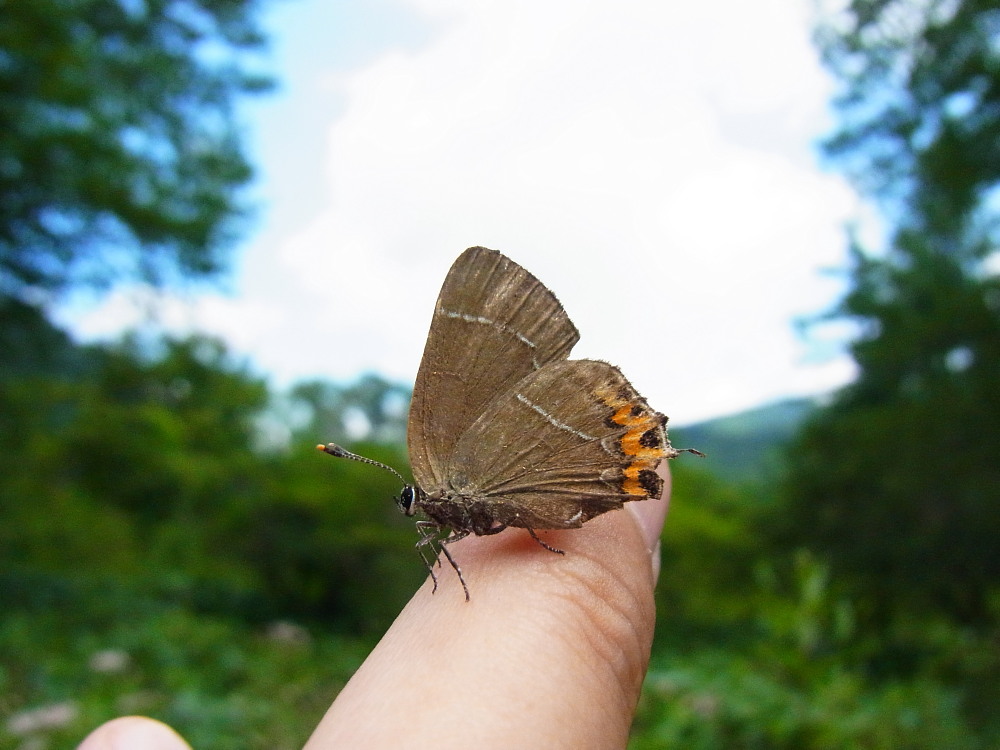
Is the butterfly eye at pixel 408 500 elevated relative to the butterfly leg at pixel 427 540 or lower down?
elevated

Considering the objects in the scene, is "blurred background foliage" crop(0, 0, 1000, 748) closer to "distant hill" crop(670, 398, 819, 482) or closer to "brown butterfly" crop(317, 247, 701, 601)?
"distant hill" crop(670, 398, 819, 482)

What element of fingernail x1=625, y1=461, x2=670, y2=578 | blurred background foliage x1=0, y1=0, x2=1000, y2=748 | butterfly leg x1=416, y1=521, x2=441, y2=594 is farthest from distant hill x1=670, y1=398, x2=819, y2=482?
butterfly leg x1=416, y1=521, x2=441, y2=594

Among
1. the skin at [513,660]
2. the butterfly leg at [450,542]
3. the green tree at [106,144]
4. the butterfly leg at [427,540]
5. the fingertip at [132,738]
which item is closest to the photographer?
the skin at [513,660]

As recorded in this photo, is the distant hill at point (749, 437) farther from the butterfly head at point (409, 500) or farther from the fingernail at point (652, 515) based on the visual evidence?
the butterfly head at point (409, 500)

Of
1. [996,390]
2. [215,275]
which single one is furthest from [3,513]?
[996,390]

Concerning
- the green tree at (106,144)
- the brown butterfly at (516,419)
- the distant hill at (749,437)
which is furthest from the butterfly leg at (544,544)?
the distant hill at (749,437)

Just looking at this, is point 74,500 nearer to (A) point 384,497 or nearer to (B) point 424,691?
(A) point 384,497
